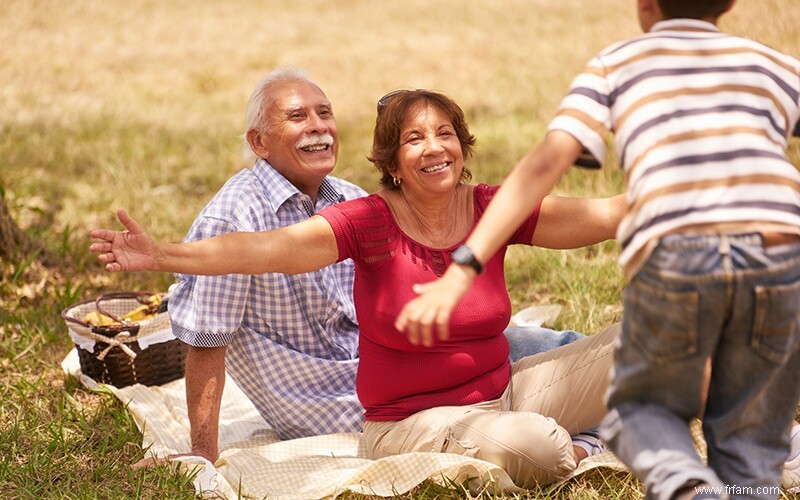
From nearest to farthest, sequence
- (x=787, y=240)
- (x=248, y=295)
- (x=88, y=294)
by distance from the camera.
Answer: (x=787, y=240)
(x=248, y=295)
(x=88, y=294)

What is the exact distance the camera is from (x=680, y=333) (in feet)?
7.36

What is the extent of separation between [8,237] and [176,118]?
4.83m

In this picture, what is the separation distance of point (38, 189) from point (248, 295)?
4.44 m

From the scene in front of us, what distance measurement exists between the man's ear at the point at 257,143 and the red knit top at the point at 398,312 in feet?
2.58

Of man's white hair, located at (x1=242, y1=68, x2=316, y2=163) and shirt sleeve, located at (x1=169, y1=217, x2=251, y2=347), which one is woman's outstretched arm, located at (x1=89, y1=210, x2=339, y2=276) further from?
man's white hair, located at (x1=242, y1=68, x2=316, y2=163)

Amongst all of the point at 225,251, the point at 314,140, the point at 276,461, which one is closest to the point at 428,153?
the point at 314,140

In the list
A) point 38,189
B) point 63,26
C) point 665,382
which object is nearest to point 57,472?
point 665,382

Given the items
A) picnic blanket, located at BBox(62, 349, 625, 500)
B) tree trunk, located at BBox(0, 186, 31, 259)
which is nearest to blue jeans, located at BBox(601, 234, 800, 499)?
picnic blanket, located at BBox(62, 349, 625, 500)

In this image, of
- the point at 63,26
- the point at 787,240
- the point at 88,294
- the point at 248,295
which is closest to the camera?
the point at 787,240

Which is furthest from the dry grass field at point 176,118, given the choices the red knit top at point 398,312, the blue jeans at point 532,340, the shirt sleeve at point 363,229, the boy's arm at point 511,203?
the boy's arm at point 511,203

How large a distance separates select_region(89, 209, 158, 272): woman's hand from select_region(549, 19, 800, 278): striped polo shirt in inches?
51.3

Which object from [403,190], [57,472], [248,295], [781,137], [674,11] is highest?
[674,11]

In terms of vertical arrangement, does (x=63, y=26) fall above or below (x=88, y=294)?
above

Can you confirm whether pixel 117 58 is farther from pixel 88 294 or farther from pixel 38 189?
pixel 88 294
